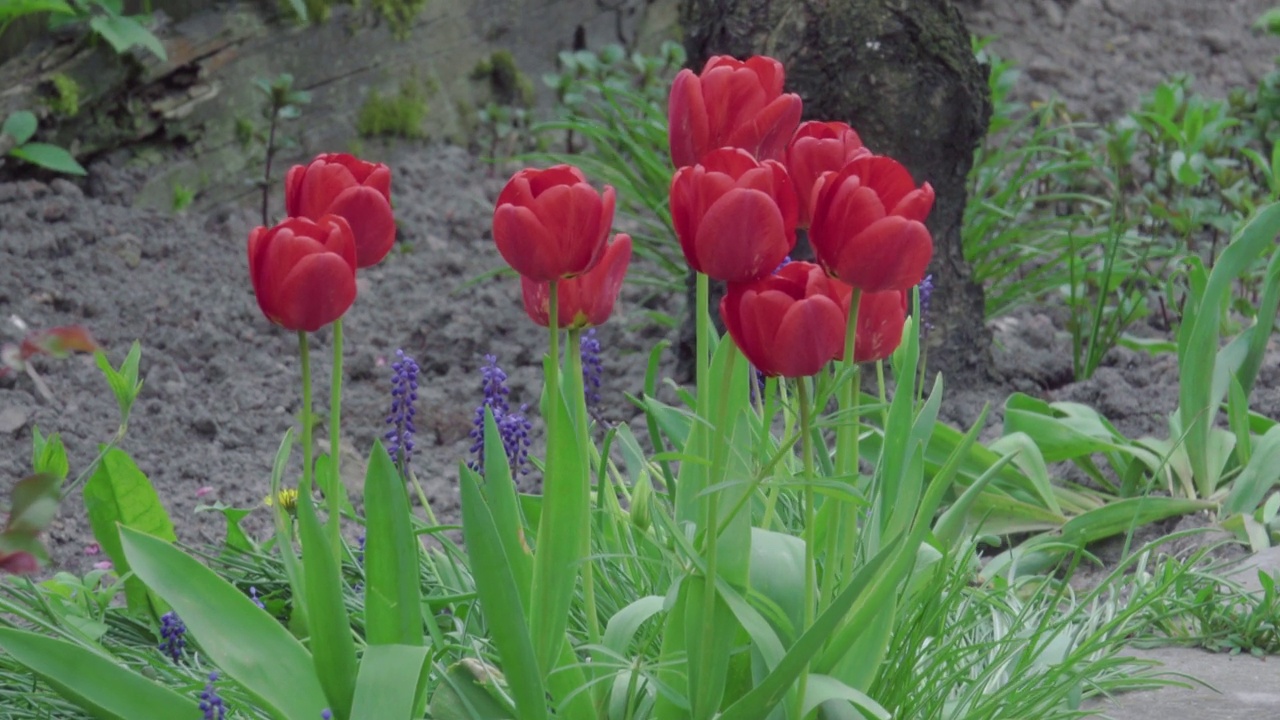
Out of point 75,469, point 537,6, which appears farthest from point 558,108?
point 75,469

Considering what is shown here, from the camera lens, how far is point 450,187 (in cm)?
430

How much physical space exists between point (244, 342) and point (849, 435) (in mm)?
2234

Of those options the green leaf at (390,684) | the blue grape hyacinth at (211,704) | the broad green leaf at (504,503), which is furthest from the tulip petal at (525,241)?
the blue grape hyacinth at (211,704)

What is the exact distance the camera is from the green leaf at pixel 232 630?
129cm

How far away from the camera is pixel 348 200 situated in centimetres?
126

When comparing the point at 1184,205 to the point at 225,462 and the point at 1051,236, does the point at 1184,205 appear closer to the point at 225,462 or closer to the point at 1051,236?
the point at 1051,236

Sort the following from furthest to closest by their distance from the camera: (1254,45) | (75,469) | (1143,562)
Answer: (1254,45), (75,469), (1143,562)

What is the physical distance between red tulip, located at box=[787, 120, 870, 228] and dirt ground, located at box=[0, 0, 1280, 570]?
4.87ft

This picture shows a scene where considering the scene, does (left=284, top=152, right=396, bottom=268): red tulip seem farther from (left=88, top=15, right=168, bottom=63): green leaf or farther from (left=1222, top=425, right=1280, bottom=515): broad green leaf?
(left=88, top=15, right=168, bottom=63): green leaf

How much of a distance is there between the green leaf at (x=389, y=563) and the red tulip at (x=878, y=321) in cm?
44

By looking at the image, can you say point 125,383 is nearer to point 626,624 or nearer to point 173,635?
point 173,635

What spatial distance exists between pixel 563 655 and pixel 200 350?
207 cm

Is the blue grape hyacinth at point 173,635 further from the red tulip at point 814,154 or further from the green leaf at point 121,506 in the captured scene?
the red tulip at point 814,154

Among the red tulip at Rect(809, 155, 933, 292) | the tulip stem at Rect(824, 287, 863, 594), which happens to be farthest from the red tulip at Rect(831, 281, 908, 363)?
the red tulip at Rect(809, 155, 933, 292)
